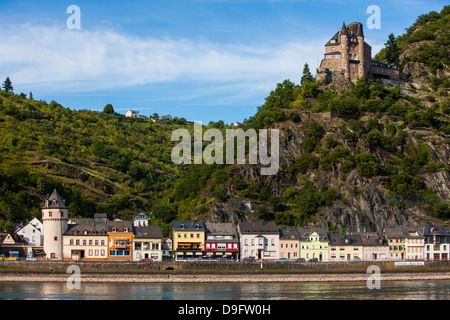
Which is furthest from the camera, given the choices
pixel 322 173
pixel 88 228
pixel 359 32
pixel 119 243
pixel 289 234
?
pixel 359 32

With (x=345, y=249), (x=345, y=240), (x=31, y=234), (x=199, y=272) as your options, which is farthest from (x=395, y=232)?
(x=31, y=234)

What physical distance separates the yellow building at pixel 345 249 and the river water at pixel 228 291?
57.5 ft

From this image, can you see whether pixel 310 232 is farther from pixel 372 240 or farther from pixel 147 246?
pixel 147 246

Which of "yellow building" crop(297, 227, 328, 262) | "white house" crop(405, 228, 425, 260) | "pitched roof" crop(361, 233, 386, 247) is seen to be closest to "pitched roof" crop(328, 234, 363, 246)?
"pitched roof" crop(361, 233, 386, 247)

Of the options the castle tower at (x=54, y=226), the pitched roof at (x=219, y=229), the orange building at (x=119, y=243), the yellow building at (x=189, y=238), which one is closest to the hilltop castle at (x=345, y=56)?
the pitched roof at (x=219, y=229)

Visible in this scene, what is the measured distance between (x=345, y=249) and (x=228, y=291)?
3301 cm

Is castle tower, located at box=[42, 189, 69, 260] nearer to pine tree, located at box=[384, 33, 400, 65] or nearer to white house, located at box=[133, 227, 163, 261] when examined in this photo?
white house, located at box=[133, 227, 163, 261]

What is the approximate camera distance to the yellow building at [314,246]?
95.9 meters

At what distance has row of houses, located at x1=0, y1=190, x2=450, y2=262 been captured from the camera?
290ft

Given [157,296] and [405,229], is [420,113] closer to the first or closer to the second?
[405,229]

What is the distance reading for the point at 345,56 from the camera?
5861 inches
